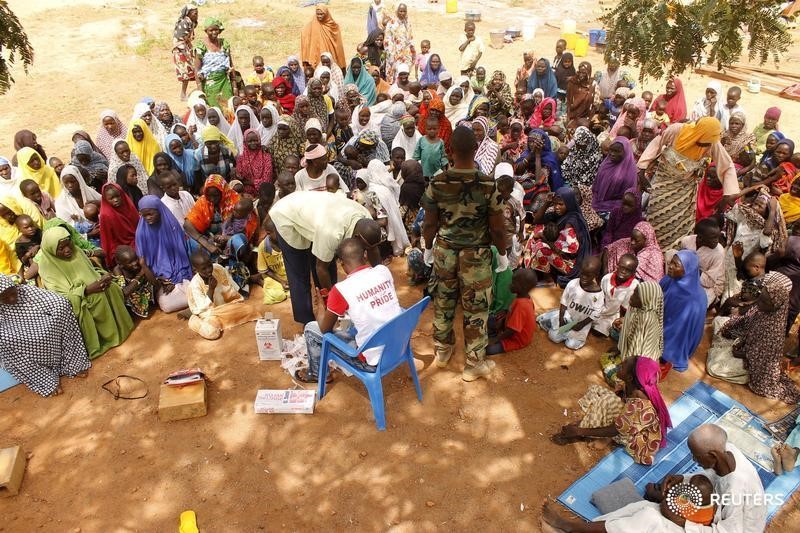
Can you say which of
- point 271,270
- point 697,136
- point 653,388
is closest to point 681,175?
point 697,136

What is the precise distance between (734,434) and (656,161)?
3516 mm

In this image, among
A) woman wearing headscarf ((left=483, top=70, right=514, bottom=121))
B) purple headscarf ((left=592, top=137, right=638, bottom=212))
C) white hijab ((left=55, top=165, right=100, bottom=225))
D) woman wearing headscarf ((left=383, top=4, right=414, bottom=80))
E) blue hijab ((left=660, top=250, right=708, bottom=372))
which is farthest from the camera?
woman wearing headscarf ((left=383, top=4, right=414, bottom=80))

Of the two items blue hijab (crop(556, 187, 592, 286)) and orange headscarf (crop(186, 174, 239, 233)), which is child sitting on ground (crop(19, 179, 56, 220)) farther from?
blue hijab (crop(556, 187, 592, 286))

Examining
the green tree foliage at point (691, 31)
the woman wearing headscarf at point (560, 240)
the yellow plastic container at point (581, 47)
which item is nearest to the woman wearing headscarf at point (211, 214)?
the woman wearing headscarf at point (560, 240)

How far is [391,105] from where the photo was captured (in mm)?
9234

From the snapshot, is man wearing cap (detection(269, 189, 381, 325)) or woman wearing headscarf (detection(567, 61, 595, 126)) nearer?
man wearing cap (detection(269, 189, 381, 325))

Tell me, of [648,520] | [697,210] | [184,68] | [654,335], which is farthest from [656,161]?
[184,68]

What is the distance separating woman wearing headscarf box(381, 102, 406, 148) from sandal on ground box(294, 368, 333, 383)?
15.3 ft

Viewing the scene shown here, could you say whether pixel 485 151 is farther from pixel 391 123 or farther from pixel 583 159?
pixel 391 123

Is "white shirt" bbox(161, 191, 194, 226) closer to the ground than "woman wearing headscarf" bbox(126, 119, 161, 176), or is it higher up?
closer to the ground

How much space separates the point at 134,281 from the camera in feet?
19.3

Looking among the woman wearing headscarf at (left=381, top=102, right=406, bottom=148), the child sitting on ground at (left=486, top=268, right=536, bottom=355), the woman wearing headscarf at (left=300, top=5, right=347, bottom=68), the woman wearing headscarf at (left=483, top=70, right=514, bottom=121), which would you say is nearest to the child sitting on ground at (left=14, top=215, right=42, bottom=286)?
the woman wearing headscarf at (left=381, top=102, right=406, bottom=148)

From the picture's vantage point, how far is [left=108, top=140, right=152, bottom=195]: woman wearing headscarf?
278 inches

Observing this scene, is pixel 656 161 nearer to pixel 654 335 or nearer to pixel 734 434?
pixel 654 335
